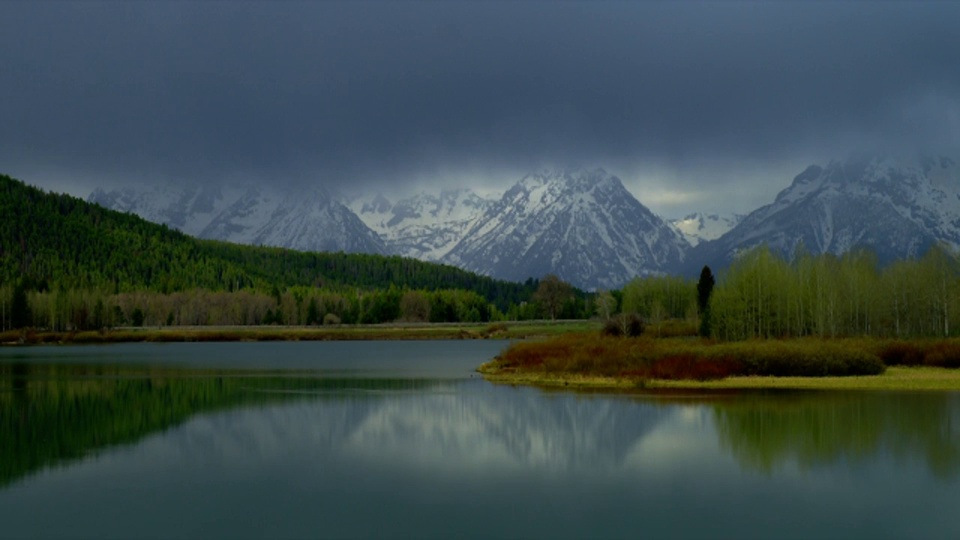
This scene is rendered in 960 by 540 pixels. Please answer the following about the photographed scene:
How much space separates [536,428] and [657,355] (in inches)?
1073

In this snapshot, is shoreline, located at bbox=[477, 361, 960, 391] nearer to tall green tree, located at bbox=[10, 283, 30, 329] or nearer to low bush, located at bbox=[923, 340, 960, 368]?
low bush, located at bbox=[923, 340, 960, 368]

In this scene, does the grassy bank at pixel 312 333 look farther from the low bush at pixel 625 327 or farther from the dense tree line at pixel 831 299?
the dense tree line at pixel 831 299

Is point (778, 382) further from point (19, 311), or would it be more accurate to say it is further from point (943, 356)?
point (19, 311)

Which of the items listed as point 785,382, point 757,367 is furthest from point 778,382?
point 757,367

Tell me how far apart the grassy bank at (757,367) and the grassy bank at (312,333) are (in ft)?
320

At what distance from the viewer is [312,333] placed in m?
190

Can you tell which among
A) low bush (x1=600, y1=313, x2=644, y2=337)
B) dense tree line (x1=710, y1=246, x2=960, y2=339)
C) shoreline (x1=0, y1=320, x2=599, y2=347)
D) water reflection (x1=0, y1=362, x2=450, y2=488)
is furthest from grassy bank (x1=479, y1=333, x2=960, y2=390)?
shoreline (x1=0, y1=320, x2=599, y2=347)

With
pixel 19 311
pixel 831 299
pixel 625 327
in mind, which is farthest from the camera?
pixel 19 311

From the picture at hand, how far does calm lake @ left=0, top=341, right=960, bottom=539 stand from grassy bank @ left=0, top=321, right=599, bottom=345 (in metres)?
119

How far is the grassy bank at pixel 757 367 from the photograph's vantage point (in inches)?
2216

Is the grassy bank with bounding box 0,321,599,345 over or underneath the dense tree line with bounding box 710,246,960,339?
underneath

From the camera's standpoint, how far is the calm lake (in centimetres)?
2228

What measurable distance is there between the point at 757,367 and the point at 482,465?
3515 cm

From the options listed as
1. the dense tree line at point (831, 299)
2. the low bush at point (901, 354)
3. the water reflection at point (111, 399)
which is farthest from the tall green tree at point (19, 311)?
the low bush at point (901, 354)
